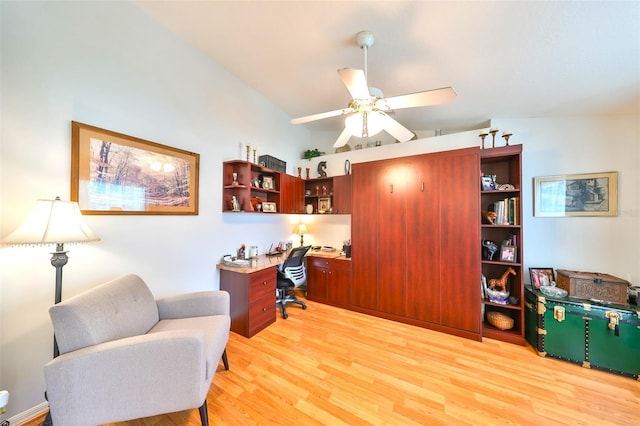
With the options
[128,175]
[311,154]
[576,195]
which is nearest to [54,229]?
[128,175]

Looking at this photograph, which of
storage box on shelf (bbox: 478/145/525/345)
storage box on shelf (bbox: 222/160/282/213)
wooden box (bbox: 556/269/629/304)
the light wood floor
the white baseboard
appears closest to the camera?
the white baseboard

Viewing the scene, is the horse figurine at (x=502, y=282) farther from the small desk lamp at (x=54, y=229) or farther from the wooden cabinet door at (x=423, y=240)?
the small desk lamp at (x=54, y=229)

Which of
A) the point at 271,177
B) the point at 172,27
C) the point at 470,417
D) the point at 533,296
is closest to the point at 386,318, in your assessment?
the point at 470,417

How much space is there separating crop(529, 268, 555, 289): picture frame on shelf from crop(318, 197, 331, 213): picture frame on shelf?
9.07 feet

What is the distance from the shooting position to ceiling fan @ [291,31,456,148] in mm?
1473

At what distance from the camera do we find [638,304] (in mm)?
1996

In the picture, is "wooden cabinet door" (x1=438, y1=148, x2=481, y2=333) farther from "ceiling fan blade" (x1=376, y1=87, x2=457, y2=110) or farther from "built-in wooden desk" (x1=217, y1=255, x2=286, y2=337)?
"built-in wooden desk" (x1=217, y1=255, x2=286, y2=337)

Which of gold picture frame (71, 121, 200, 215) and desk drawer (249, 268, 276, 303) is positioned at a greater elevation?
gold picture frame (71, 121, 200, 215)

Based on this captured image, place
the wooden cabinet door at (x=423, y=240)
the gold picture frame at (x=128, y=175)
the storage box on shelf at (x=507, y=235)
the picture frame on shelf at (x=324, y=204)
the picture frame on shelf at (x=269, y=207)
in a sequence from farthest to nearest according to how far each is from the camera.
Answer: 1. the picture frame on shelf at (x=324, y=204)
2. the picture frame on shelf at (x=269, y=207)
3. the wooden cabinet door at (x=423, y=240)
4. the storage box on shelf at (x=507, y=235)
5. the gold picture frame at (x=128, y=175)

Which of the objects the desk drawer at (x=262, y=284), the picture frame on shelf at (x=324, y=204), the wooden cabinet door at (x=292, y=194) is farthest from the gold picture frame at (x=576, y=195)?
the desk drawer at (x=262, y=284)

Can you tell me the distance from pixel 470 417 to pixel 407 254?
152cm

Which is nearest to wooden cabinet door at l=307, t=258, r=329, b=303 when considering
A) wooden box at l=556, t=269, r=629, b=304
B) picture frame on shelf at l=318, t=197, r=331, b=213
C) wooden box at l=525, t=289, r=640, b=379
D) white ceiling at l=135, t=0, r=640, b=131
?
picture frame on shelf at l=318, t=197, r=331, b=213

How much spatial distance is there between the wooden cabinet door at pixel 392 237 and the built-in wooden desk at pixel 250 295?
56.7 inches

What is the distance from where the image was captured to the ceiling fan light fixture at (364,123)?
182 centimetres
